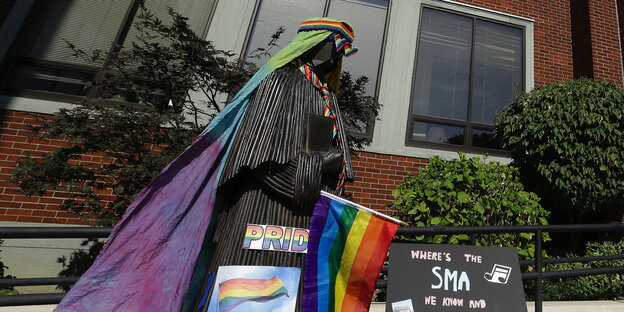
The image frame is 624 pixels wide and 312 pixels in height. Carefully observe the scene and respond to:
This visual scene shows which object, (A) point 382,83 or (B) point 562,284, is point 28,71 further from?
(B) point 562,284

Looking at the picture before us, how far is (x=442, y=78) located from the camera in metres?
6.51

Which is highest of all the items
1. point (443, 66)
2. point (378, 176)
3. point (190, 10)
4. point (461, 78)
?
point (443, 66)

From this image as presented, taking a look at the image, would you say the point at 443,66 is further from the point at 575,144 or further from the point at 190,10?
the point at 190,10

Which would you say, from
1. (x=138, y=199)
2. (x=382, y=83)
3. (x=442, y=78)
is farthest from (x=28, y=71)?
(x=442, y=78)

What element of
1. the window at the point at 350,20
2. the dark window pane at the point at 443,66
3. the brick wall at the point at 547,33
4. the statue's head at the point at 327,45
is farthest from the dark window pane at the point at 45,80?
the brick wall at the point at 547,33

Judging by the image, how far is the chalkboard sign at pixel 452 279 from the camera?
2123mm

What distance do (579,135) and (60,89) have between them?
8521mm

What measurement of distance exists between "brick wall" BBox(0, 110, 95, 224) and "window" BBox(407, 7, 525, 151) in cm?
609

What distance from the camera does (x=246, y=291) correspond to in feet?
4.12

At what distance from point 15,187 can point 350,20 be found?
6486 mm

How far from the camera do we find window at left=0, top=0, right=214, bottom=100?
16.3 ft

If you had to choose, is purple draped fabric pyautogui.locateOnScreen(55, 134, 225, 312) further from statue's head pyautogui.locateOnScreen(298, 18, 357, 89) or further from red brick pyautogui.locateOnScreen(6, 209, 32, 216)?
red brick pyautogui.locateOnScreen(6, 209, 32, 216)

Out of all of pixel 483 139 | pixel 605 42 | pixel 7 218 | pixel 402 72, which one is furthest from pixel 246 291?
pixel 605 42

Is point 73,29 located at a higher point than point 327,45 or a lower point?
higher
